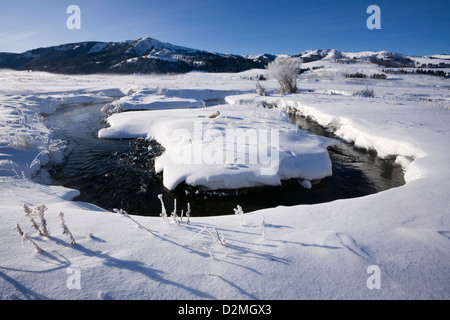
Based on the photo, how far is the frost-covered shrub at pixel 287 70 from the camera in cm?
2027

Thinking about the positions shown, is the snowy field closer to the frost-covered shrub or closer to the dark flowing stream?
the dark flowing stream

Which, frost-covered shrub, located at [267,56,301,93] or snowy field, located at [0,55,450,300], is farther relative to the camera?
frost-covered shrub, located at [267,56,301,93]

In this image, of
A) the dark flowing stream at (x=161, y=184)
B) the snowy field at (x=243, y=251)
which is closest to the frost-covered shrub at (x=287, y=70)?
the dark flowing stream at (x=161, y=184)

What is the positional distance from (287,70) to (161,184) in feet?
61.5

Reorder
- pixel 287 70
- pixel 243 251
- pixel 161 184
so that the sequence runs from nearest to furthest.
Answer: pixel 243 251, pixel 161 184, pixel 287 70

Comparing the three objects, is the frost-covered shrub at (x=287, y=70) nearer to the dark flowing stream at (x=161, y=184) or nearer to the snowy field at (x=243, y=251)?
the dark flowing stream at (x=161, y=184)

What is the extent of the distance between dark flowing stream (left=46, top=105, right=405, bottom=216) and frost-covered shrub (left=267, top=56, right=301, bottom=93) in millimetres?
13636

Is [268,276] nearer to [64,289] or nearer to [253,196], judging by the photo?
[64,289]

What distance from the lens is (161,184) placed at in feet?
19.8

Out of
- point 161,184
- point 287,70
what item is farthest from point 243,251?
point 287,70

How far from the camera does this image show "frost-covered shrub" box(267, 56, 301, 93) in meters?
20.3

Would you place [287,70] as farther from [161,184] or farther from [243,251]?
[243,251]

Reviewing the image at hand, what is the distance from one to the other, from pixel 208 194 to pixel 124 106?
42.7 ft

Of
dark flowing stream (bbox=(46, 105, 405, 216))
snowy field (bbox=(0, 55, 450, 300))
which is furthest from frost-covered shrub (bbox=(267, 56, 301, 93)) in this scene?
snowy field (bbox=(0, 55, 450, 300))
